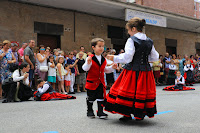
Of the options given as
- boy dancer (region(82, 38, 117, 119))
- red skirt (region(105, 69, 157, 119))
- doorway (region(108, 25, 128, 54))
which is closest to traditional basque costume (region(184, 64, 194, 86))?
doorway (region(108, 25, 128, 54))

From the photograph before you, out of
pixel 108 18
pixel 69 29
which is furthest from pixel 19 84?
pixel 108 18

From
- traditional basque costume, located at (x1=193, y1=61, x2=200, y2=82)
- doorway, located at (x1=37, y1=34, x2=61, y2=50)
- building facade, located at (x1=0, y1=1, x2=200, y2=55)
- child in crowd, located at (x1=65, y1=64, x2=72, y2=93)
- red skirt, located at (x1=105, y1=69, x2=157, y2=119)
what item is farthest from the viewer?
traditional basque costume, located at (x1=193, y1=61, x2=200, y2=82)

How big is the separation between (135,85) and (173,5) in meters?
22.8

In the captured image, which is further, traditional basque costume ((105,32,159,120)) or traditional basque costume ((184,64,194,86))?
traditional basque costume ((184,64,194,86))

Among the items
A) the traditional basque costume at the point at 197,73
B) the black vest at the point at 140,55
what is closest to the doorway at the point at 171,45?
the traditional basque costume at the point at 197,73

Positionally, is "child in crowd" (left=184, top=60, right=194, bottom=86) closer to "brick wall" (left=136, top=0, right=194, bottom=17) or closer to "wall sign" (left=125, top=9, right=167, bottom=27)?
"wall sign" (left=125, top=9, right=167, bottom=27)

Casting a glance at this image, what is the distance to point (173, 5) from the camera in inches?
968

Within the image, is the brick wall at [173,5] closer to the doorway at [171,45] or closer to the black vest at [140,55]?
the doorway at [171,45]

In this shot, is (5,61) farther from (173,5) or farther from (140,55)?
(173,5)

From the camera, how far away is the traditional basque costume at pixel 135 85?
12.6 feet

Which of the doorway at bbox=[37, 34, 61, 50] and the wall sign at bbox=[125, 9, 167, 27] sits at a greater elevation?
the wall sign at bbox=[125, 9, 167, 27]

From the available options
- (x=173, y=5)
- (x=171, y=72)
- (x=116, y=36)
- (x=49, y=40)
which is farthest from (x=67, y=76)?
(x=173, y=5)

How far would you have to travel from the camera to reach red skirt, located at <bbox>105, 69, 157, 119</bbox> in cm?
382

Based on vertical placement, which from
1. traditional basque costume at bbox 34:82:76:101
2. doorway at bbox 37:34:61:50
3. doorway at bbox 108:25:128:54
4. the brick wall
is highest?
the brick wall
